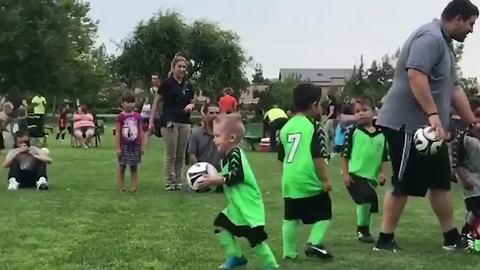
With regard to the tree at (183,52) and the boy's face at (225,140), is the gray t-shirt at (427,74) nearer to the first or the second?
the boy's face at (225,140)

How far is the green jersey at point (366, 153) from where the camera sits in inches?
297

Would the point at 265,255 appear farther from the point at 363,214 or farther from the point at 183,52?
the point at 183,52

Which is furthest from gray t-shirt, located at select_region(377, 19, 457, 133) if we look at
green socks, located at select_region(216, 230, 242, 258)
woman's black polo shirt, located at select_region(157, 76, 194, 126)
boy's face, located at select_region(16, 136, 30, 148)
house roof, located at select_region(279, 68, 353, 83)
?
house roof, located at select_region(279, 68, 353, 83)

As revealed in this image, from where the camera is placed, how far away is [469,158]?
7.27m

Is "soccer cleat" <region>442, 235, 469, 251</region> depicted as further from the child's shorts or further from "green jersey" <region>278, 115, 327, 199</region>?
the child's shorts

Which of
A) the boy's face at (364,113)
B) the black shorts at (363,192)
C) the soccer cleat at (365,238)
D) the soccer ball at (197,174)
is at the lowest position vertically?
the soccer cleat at (365,238)

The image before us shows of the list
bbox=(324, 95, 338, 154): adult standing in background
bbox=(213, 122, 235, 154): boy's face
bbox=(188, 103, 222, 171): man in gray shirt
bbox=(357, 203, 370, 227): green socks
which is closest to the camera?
bbox=(213, 122, 235, 154): boy's face

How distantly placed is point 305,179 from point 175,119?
5.58 meters

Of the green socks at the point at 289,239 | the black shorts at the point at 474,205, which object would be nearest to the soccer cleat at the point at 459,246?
the black shorts at the point at 474,205

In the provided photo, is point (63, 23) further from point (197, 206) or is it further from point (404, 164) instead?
point (404, 164)

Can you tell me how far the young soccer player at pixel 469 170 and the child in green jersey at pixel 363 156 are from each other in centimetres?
63

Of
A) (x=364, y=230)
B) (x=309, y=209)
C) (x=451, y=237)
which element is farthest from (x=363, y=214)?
(x=309, y=209)

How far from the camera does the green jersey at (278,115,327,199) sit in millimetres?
6312

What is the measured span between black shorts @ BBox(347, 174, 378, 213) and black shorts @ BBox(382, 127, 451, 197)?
2.36 ft
